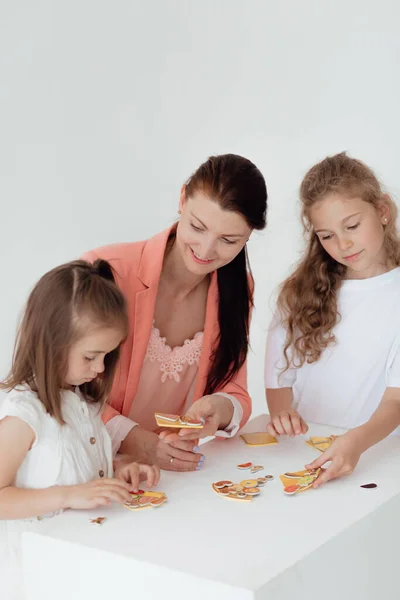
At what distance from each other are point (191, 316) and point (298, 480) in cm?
73

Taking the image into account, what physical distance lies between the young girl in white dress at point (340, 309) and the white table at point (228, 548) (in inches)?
26.1

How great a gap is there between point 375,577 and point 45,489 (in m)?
0.67

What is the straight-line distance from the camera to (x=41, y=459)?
1832 mm

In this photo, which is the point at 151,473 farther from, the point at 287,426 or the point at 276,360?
the point at 276,360

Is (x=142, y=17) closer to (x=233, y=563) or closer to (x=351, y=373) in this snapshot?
(x=351, y=373)

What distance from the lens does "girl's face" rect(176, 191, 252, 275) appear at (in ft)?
7.11

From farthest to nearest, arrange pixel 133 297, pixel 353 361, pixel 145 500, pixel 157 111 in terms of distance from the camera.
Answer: pixel 157 111, pixel 353 361, pixel 133 297, pixel 145 500

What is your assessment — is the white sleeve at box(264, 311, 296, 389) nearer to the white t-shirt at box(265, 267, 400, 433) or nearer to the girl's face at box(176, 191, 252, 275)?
the white t-shirt at box(265, 267, 400, 433)

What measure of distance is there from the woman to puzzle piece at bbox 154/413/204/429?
48mm

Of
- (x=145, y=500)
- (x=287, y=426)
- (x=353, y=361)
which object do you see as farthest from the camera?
(x=353, y=361)

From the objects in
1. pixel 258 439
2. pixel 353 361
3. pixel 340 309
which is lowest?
pixel 258 439

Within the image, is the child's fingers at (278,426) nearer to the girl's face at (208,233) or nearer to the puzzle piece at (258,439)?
the puzzle piece at (258,439)

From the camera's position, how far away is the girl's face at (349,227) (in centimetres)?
242

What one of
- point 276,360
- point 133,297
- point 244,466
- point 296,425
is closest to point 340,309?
point 276,360
